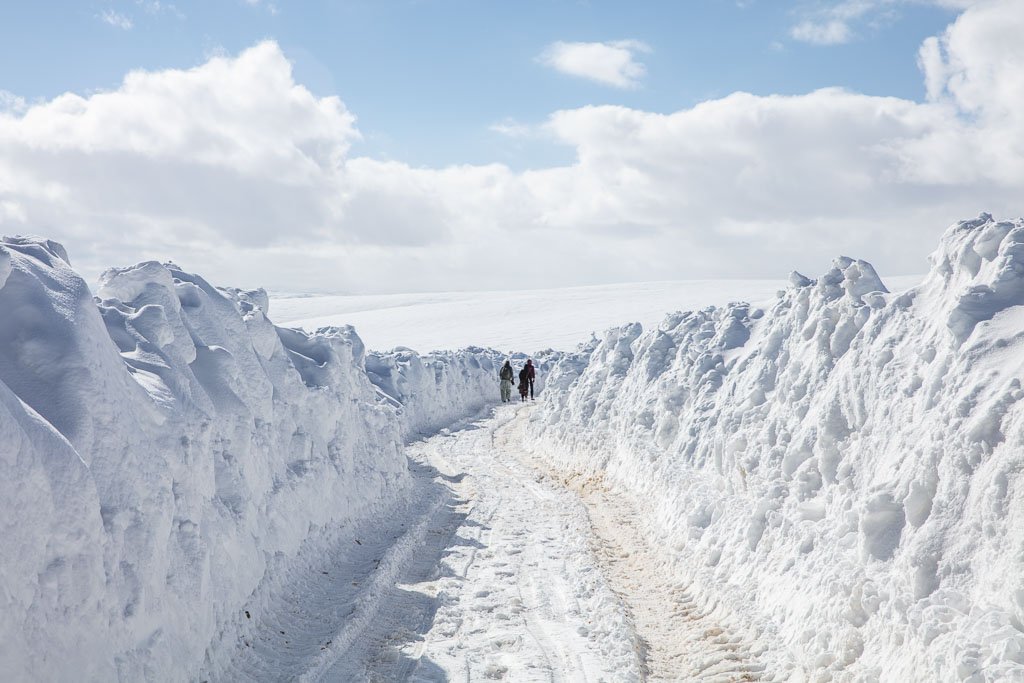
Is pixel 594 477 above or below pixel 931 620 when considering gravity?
below

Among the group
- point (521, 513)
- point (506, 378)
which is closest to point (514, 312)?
point (506, 378)

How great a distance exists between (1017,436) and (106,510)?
656 cm

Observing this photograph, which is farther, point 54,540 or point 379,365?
point 379,365

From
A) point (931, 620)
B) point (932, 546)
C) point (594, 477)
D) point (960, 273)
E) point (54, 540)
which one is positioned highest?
point (960, 273)

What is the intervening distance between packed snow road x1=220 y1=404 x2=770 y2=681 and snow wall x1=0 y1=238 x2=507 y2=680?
58 centimetres

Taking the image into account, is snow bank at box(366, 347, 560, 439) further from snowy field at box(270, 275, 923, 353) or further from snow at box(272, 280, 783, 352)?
snow at box(272, 280, 783, 352)

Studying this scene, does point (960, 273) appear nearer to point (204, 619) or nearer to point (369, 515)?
point (204, 619)

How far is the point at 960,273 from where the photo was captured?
7785 mm

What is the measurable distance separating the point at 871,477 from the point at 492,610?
12.9 ft

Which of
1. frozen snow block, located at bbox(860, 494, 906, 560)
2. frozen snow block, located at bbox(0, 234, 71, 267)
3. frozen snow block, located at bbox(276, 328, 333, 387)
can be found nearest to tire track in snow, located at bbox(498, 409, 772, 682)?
frozen snow block, located at bbox(860, 494, 906, 560)

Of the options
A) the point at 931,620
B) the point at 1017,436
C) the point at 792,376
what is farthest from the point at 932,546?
the point at 792,376

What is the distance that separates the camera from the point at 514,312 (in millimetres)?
71062

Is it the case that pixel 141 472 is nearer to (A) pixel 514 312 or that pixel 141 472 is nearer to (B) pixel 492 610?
(B) pixel 492 610

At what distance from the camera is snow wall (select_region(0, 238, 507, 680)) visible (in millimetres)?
5055
